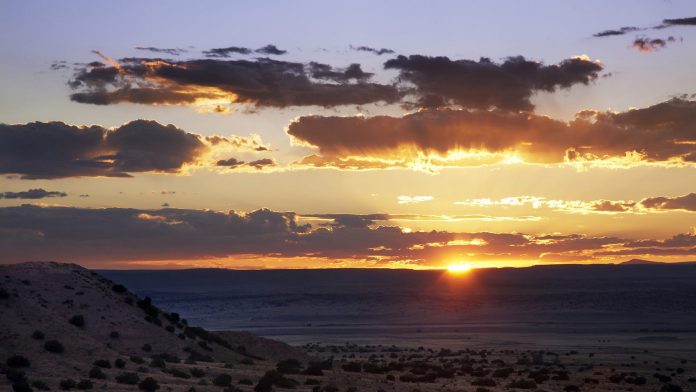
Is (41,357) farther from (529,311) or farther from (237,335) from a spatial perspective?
(529,311)

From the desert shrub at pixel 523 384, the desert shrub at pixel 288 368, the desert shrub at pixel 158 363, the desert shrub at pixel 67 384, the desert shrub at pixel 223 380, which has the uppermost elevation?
the desert shrub at pixel 67 384

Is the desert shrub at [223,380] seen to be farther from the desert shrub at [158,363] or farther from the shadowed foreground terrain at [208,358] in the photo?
the desert shrub at [158,363]

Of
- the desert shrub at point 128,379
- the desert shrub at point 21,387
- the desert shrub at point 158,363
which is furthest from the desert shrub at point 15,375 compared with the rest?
the desert shrub at point 158,363

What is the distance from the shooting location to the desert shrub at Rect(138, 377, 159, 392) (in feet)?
113

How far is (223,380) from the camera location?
38.7 metres

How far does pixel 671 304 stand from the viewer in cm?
15912

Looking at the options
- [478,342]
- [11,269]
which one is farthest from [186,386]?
[478,342]

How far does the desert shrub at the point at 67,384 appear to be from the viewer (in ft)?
107

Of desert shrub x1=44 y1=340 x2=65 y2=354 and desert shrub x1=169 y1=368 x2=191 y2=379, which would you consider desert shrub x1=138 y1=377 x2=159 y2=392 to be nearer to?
desert shrub x1=169 y1=368 x2=191 y2=379

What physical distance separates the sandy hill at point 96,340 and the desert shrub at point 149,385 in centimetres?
52

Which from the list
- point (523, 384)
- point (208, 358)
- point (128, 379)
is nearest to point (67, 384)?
point (128, 379)

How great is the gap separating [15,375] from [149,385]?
16.3 feet

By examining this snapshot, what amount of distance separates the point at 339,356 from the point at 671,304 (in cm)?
10227

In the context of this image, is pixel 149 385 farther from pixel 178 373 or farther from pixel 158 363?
pixel 158 363
